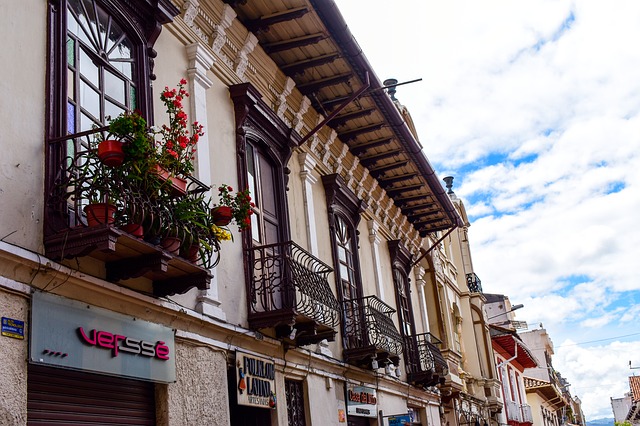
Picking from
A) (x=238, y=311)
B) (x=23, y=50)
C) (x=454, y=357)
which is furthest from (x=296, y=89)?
(x=454, y=357)

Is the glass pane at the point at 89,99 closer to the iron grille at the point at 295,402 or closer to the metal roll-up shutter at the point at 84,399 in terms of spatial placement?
the metal roll-up shutter at the point at 84,399

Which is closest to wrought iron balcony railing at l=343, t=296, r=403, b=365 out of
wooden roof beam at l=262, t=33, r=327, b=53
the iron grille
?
the iron grille

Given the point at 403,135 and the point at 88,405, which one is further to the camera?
the point at 403,135

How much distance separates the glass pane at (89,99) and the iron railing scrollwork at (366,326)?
240 inches

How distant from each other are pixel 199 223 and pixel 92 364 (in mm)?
1603

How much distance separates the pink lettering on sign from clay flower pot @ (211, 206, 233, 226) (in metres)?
1.29

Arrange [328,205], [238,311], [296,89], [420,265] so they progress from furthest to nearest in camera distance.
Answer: [420,265] < [328,205] < [296,89] < [238,311]

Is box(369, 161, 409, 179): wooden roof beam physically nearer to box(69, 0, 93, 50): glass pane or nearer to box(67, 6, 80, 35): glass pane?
box(69, 0, 93, 50): glass pane

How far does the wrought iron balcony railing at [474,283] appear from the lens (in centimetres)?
2633

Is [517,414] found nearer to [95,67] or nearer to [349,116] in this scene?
[349,116]

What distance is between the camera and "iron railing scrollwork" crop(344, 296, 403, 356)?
12.6m

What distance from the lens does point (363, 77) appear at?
12.0 metres

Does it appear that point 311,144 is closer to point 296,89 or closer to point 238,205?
point 296,89

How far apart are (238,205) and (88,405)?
2.60 m
